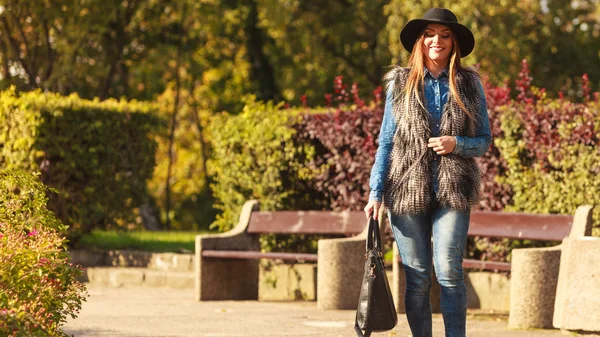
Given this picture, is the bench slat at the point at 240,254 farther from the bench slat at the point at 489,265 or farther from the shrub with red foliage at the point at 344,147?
the bench slat at the point at 489,265

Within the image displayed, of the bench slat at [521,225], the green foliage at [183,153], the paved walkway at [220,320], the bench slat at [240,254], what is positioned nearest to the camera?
the paved walkway at [220,320]

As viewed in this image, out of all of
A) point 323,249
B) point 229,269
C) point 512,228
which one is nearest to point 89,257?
point 229,269

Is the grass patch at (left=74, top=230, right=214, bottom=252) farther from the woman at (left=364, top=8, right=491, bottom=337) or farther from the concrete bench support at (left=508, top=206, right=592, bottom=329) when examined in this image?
the woman at (left=364, top=8, right=491, bottom=337)

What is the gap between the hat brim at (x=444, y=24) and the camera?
6676 mm

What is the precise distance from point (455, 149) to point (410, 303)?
880mm

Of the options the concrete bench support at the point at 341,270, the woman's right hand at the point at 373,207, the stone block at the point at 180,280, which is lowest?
the stone block at the point at 180,280

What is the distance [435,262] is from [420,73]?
1051 millimetres

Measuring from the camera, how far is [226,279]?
1247cm

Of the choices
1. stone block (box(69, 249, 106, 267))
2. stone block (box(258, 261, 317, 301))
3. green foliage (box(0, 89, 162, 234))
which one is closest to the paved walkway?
stone block (box(258, 261, 317, 301))

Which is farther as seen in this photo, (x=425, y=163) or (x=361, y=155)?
(x=361, y=155)

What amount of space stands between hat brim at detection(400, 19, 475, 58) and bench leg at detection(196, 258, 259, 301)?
5.87 metres

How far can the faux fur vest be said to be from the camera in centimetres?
652

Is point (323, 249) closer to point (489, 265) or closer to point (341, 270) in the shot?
point (341, 270)

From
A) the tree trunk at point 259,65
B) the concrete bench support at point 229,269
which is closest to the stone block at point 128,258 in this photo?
the concrete bench support at point 229,269
